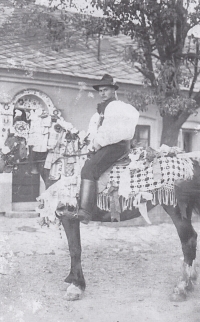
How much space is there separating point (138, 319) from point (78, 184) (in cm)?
141

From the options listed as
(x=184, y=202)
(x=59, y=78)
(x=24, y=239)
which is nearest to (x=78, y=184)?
(x=184, y=202)

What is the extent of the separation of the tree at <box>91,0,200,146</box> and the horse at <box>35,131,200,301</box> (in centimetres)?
310

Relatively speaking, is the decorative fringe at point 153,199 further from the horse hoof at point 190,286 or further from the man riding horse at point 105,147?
Result: the horse hoof at point 190,286

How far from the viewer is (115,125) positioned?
4.05 meters

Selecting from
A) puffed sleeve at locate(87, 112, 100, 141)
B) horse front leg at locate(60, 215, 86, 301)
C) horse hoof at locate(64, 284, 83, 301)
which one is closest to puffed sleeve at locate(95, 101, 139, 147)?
puffed sleeve at locate(87, 112, 100, 141)

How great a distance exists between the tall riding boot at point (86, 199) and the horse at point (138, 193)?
0.08m

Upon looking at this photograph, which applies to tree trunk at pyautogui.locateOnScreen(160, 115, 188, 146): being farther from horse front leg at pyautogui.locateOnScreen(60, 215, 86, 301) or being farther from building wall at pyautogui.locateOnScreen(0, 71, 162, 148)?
horse front leg at pyautogui.locateOnScreen(60, 215, 86, 301)

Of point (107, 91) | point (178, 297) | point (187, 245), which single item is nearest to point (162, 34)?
point (107, 91)

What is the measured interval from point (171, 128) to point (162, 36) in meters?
1.76

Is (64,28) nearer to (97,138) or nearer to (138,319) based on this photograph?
(97,138)

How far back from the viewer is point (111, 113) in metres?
4.08

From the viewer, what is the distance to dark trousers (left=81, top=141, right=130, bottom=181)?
13.4 ft

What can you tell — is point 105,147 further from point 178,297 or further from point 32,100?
point 32,100

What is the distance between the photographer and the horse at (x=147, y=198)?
4.16 metres
